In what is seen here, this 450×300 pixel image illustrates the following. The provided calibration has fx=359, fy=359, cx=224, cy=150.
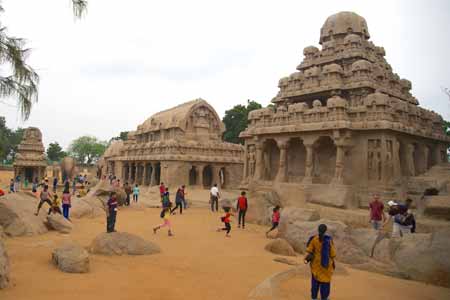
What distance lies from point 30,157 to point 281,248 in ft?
118

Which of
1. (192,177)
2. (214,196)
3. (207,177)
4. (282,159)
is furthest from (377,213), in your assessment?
(207,177)

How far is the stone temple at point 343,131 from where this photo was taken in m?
17.7

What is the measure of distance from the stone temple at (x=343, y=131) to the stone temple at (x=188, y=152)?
351 inches

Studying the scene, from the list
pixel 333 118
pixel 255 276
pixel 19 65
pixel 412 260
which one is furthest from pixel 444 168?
pixel 19 65

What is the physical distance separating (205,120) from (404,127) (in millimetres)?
21606

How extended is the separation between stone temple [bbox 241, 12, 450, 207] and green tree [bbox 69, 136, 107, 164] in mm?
71438

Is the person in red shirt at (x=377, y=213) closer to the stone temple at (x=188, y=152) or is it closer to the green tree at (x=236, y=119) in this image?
the stone temple at (x=188, y=152)

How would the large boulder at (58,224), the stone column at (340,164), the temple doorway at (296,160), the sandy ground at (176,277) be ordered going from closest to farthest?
the sandy ground at (176,277) → the large boulder at (58,224) → the stone column at (340,164) → the temple doorway at (296,160)

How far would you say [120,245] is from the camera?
9133 millimetres

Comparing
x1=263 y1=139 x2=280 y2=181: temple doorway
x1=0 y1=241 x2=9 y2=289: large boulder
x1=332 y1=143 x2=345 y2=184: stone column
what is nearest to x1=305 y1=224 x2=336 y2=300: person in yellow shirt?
x1=0 y1=241 x2=9 y2=289: large boulder

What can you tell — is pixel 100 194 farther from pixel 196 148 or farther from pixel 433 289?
pixel 433 289

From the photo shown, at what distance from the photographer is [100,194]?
19750 mm

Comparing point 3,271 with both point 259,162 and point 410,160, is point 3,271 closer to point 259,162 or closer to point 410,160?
point 259,162

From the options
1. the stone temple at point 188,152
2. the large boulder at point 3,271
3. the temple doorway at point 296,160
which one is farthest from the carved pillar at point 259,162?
the large boulder at point 3,271
